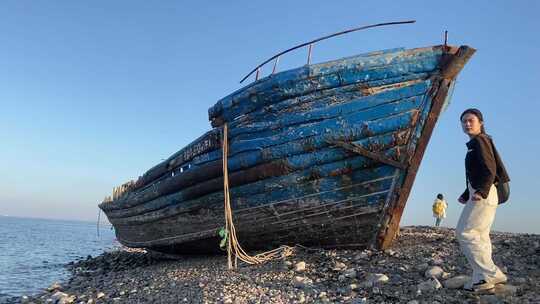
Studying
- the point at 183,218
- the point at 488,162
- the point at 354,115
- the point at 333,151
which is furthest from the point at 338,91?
the point at 183,218

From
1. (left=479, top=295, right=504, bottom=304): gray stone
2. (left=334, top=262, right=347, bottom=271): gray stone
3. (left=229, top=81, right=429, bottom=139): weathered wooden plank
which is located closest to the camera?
(left=479, top=295, right=504, bottom=304): gray stone

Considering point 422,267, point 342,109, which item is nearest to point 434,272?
point 422,267

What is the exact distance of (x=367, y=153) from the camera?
6910mm

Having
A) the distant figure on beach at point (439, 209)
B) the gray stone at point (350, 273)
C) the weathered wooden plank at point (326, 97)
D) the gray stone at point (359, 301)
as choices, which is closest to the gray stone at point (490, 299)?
the gray stone at point (359, 301)

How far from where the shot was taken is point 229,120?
840 centimetres

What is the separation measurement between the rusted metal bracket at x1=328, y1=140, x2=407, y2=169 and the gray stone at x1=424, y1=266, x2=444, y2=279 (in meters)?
1.74

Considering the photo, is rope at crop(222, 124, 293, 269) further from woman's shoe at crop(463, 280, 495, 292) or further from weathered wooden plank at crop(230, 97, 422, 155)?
woman's shoe at crop(463, 280, 495, 292)

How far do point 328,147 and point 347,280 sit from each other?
2187 mm

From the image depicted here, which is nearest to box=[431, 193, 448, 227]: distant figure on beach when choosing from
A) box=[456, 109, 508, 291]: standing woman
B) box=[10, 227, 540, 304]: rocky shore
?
box=[10, 227, 540, 304]: rocky shore

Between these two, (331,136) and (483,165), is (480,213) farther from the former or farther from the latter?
(331,136)

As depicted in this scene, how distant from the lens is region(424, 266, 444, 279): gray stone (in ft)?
18.1

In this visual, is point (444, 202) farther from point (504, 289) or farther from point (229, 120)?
point (504, 289)

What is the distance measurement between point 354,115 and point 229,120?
2544 mm

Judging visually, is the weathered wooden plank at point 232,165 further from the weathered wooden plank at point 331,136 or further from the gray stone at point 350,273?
the gray stone at point 350,273
